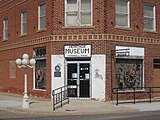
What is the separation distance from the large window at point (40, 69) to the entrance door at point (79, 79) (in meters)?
2.33

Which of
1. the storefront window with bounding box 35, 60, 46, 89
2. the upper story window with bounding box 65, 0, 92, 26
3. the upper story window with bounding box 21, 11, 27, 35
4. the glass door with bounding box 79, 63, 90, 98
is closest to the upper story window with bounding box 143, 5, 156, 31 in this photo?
the upper story window with bounding box 65, 0, 92, 26

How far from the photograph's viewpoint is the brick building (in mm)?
23892

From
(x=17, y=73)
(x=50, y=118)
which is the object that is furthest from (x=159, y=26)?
(x=50, y=118)

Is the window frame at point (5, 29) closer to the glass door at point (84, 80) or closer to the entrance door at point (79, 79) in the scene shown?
the entrance door at point (79, 79)

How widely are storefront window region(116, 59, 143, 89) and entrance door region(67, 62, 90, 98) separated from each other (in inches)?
83.9

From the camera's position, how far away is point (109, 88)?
2364 centimetres

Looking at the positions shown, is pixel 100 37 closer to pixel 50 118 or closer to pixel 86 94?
pixel 86 94

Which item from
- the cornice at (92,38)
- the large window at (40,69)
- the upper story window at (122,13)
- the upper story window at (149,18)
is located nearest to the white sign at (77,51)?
the cornice at (92,38)

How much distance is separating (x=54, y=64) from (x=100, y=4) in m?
5.05

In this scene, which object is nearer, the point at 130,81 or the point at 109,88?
the point at 109,88

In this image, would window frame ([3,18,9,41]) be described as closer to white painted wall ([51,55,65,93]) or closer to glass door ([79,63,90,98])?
white painted wall ([51,55,65,93])

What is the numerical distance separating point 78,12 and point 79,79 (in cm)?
457

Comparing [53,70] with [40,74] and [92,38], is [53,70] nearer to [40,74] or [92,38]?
[40,74]

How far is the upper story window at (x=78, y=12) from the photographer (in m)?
24.5
